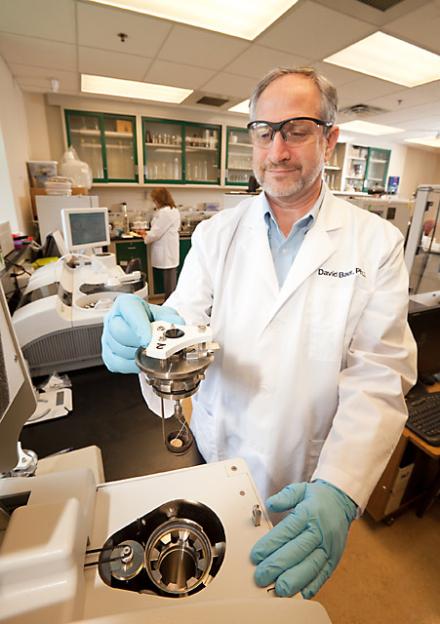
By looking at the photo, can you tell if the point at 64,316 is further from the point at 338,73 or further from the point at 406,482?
the point at 338,73

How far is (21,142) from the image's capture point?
322 cm

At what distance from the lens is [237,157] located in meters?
4.90

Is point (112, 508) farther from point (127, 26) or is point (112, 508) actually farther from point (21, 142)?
point (21, 142)

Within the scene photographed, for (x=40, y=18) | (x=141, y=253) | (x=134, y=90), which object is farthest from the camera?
(x=141, y=253)

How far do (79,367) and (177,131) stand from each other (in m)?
3.99

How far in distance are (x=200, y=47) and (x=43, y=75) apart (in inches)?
65.2

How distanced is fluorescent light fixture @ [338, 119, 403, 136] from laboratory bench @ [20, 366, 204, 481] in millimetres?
5230

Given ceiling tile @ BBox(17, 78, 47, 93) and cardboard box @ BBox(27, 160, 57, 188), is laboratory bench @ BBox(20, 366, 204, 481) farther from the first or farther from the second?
ceiling tile @ BBox(17, 78, 47, 93)

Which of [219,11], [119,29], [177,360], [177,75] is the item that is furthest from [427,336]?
[177,75]

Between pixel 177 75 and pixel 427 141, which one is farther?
pixel 427 141

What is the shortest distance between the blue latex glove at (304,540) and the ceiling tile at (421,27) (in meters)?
2.52

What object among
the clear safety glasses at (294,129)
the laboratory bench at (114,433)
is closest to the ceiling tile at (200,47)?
the clear safety glasses at (294,129)

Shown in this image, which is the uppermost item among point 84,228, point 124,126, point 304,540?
point 124,126

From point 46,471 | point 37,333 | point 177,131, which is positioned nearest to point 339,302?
point 46,471
